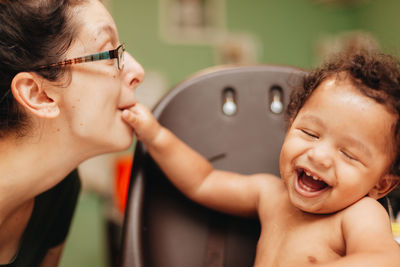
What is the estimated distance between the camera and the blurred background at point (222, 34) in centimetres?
278

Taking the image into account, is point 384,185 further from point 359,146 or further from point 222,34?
point 222,34

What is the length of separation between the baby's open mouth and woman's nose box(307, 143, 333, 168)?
42 millimetres

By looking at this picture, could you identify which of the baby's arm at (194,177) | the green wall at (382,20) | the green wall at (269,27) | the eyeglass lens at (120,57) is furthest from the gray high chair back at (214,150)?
the green wall at (382,20)

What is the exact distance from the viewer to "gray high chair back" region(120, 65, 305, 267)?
882 mm

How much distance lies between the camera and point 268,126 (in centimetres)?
97

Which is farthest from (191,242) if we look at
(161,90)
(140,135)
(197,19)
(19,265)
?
(197,19)

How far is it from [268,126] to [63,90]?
1.62 feet

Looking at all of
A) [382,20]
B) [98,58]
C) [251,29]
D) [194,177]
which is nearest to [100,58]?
[98,58]

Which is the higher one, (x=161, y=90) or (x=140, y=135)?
(x=140, y=135)

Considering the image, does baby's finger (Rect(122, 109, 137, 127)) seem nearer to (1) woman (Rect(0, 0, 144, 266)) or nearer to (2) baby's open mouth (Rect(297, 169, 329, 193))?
(1) woman (Rect(0, 0, 144, 266))

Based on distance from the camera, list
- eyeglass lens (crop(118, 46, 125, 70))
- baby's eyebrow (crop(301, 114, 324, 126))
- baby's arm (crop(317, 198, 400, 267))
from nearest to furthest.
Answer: baby's arm (crop(317, 198, 400, 267)), baby's eyebrow (crop(301, 114, 324, 126)), eyeglass lens (crop(118, 46, 125, 70))

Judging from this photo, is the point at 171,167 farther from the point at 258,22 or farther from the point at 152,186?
the point at 258,22

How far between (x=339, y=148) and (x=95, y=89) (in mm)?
483

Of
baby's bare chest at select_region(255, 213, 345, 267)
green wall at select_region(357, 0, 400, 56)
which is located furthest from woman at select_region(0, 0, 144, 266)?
green wall at select_region(357, 0, 400, 56)
